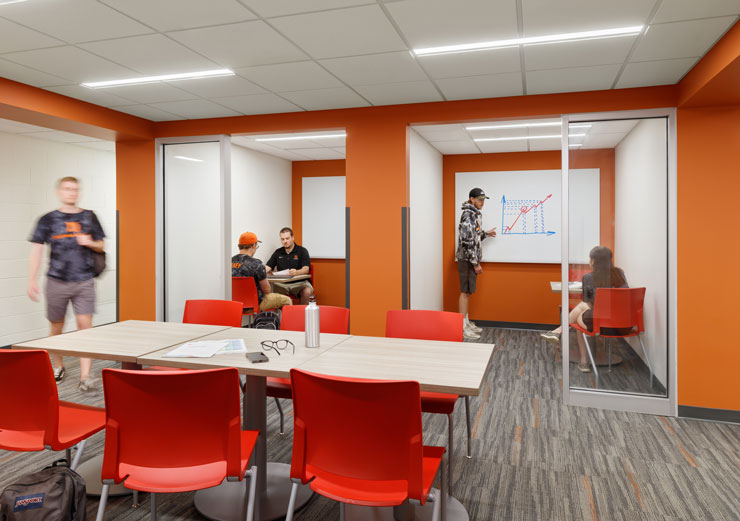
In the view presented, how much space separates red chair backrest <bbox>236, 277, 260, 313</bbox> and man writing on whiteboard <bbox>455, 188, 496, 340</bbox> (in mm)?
2657

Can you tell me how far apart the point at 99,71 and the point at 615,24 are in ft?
10.3

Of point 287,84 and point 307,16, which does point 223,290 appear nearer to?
point 287,84

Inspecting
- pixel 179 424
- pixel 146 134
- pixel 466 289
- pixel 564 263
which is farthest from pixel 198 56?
pixel 466 289

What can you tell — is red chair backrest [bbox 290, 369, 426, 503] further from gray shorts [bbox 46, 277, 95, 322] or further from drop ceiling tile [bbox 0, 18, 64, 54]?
gray shorts [bbox 46, 277, 95, 322]

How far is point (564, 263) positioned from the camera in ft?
12.5

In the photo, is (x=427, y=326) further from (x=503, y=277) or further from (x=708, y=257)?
(x=503, y=277)

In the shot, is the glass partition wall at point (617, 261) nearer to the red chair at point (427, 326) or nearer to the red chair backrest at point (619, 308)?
the red chair backrest at point (619, 308)

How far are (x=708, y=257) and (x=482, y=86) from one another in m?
1.96

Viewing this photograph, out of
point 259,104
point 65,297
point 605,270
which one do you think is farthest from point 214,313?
point 605,270

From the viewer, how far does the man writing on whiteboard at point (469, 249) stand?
621 centimetres

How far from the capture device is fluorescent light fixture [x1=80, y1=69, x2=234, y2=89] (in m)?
3.39

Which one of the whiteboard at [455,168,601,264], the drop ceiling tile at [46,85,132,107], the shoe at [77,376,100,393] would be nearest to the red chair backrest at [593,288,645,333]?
the whiteboard at [455,168,601,264]

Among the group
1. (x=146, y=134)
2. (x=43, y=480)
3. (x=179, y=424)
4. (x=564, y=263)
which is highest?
(x=146, y=134)

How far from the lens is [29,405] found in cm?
192
